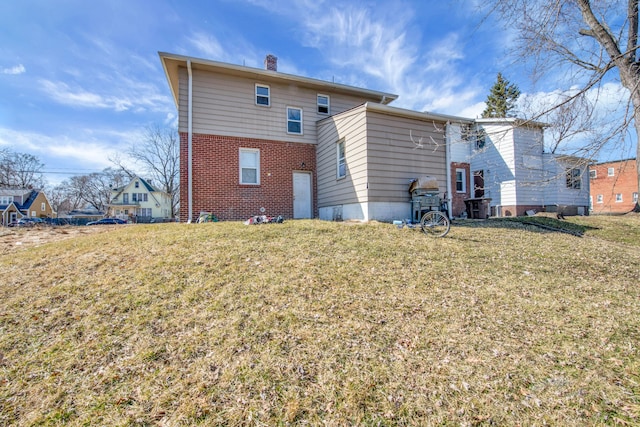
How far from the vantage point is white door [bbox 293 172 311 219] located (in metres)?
10.8

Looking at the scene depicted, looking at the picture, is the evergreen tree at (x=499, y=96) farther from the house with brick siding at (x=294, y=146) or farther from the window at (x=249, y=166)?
the window at (x=249, y=166)

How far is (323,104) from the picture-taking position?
11.4 meters

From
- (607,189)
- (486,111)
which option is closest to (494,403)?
(486,111)

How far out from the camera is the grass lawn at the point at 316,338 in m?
1.97

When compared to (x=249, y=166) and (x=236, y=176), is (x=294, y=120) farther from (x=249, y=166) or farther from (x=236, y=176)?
(x=236, y=176)

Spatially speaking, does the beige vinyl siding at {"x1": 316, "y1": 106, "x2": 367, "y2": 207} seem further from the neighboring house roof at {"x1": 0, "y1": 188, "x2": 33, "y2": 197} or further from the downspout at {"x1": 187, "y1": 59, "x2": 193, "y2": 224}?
the neighboring house roof at {"x1": 0, "y1": 188, "x2": 33, "y2": 197}

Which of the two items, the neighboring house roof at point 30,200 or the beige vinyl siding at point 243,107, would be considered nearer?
the beige vinyl siding at point 243,107

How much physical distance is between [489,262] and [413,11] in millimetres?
6608

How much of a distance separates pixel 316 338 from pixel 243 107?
31.4 feet

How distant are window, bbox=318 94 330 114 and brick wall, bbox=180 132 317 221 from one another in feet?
5.35

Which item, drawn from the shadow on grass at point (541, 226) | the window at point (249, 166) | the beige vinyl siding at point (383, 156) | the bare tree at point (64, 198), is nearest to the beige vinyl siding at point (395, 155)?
the beige vinyl siding at point (383, 156)

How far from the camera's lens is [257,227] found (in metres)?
7.01

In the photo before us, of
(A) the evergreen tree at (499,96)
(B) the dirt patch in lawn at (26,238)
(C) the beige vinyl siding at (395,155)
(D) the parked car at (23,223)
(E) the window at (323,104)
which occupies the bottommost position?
(B) the dirt patch in lawn at (26,238)

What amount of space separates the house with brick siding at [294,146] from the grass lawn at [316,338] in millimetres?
3745
